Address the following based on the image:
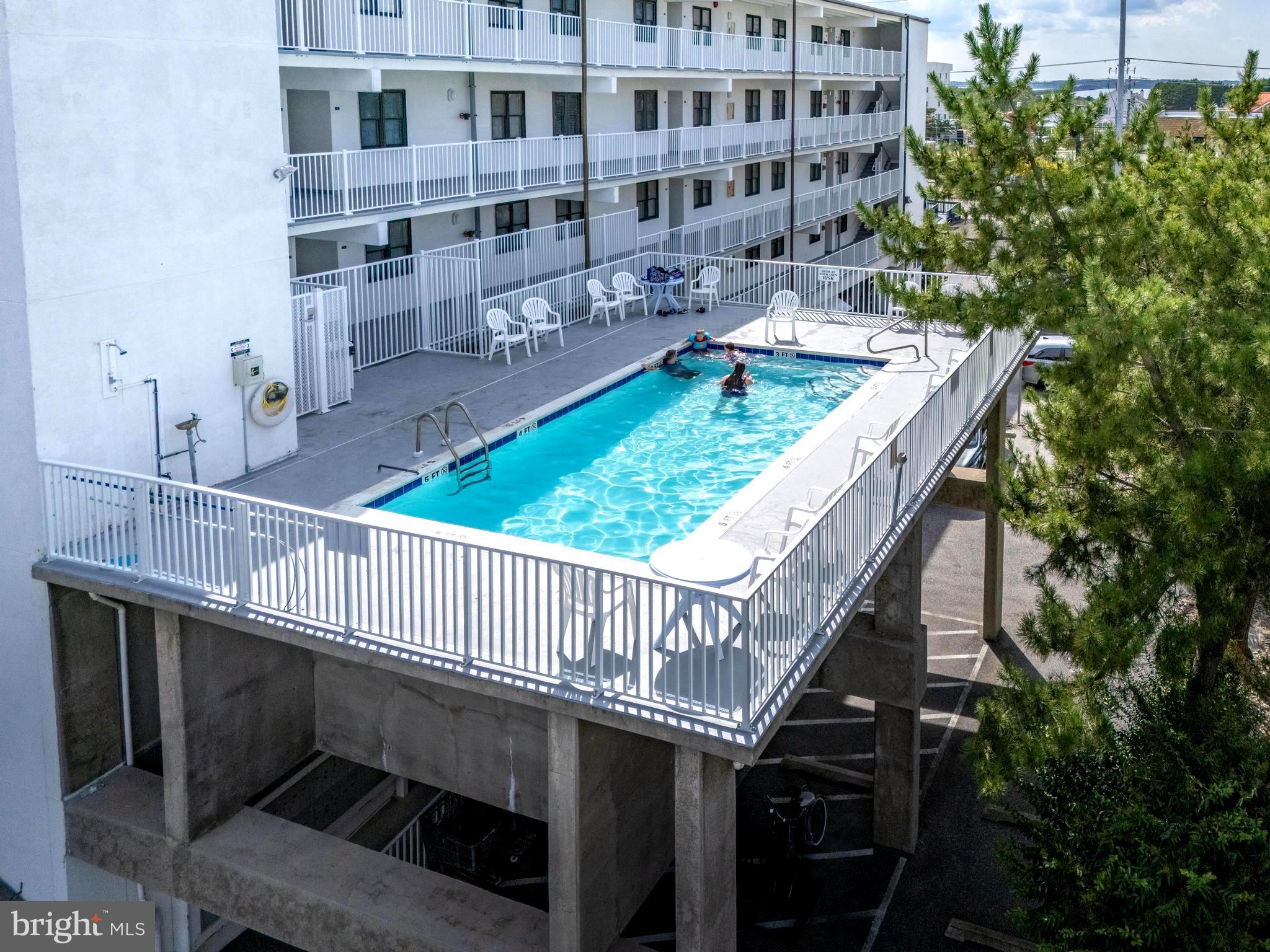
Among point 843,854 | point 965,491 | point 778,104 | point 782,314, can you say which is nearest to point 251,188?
point 843,854

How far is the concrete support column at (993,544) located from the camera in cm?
2003

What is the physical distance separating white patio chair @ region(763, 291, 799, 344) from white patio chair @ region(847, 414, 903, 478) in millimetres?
6192

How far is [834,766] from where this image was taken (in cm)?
1734

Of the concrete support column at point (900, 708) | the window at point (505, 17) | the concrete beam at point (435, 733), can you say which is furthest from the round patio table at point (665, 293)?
the concrete beam at point (435, 733)

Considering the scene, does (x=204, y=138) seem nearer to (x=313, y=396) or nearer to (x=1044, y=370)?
(x=313, y=396)

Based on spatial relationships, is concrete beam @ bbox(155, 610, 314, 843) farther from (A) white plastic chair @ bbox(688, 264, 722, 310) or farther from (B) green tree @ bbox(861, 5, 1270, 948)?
(A) white plastic chair @ bbox(688, 264, 722, 310)

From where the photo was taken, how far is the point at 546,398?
728 inches

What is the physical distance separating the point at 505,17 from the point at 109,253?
13.3m

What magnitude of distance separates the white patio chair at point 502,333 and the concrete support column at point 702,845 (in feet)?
38.5

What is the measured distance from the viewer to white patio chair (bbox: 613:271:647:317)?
24.4 metres

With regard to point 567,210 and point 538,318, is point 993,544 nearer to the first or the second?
point 538,318

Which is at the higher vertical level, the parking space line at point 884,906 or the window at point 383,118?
the window at point 383,118

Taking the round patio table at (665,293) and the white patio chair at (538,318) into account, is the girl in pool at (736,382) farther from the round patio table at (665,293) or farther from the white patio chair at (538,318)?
the round patio table at (665,293)

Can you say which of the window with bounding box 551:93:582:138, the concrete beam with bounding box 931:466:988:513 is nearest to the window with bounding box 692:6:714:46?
the window with bounding box 551:93:582:138
